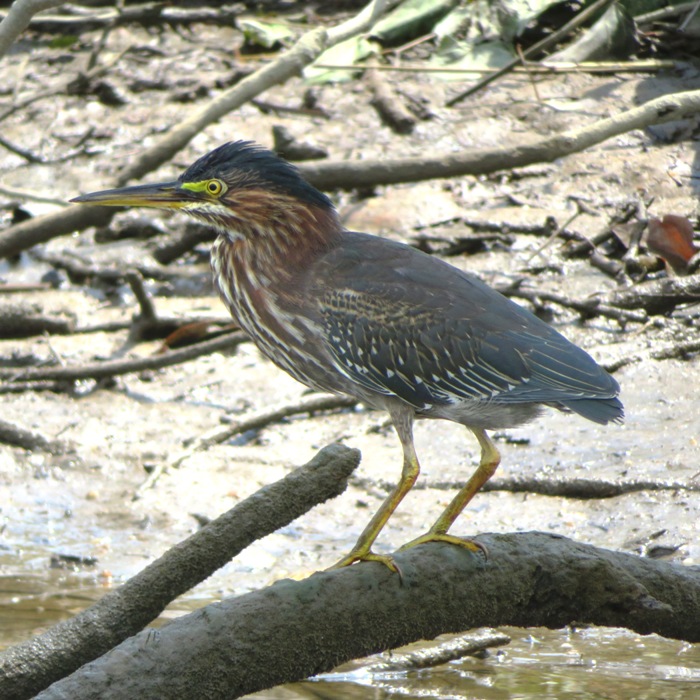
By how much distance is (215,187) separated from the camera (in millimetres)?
4828

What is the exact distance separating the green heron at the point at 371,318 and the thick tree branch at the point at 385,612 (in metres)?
A: 0.71

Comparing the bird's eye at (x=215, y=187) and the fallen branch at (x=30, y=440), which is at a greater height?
the bird's eye at (x=215, y=187)

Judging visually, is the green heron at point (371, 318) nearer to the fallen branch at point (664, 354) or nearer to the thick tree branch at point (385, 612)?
the thick tree branch at point (385, 612)

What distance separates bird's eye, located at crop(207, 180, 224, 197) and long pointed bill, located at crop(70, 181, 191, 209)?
64mm

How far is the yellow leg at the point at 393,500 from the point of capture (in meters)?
3.88

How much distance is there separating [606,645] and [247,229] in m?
2.20

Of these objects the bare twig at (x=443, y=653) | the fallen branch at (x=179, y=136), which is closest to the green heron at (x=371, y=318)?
the bare twig at (x=443, y=653)

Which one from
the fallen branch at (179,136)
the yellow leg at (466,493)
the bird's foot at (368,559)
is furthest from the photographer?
the fallen branch at (179,136)

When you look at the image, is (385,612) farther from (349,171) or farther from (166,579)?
(349,171)

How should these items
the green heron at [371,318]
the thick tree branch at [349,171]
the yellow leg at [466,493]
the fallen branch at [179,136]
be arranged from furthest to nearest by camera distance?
1. the fallen branch at [179,136]
2. the thick tree branch at [349,171]
3. the green heron at [371,318]
4. the yellow leg at [466,493]

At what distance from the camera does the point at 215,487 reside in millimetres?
6211

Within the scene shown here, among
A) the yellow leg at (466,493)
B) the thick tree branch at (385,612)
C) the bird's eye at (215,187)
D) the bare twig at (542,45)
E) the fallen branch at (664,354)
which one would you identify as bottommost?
the fallen branch at (664,354)

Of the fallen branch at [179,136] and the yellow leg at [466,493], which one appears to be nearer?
the yellow leg at [466,493]

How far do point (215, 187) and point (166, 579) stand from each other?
197 centimetres
